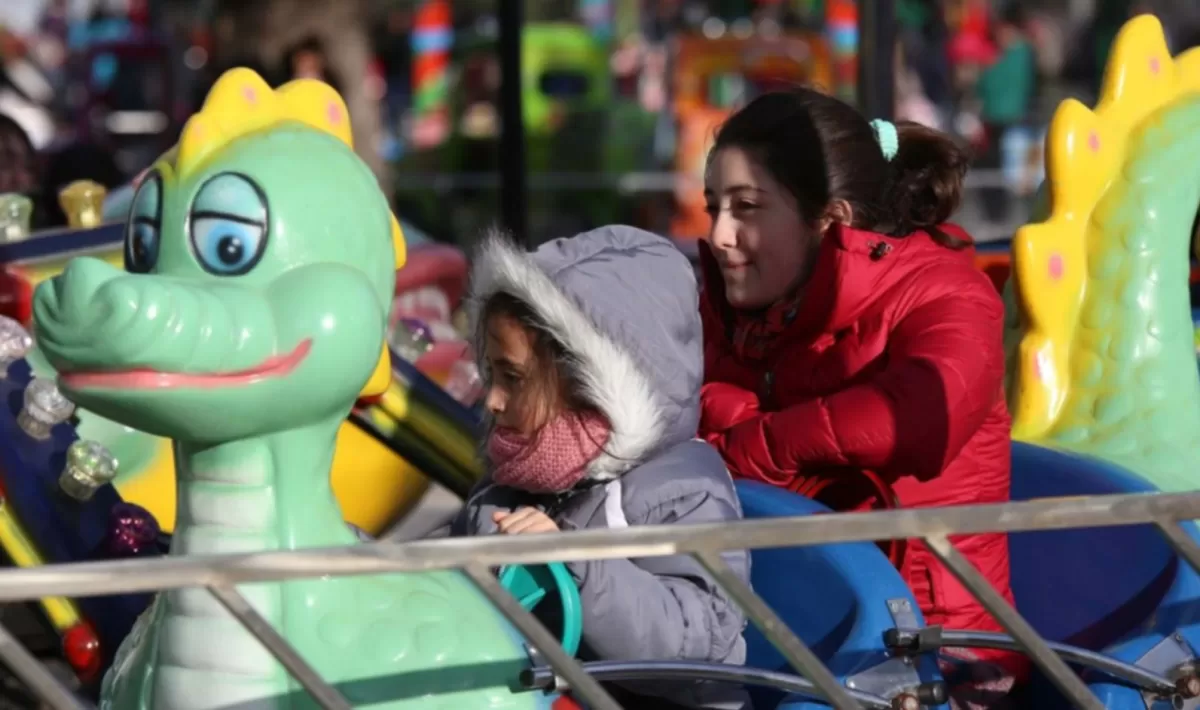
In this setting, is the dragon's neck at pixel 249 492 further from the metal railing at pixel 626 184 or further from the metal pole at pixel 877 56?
the metal railing at pixel 626 184

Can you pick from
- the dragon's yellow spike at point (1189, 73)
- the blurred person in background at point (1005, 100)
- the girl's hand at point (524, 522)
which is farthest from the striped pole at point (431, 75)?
the girl's hand at point (524, 522)

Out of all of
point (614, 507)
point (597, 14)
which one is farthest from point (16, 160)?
point (597, 14)

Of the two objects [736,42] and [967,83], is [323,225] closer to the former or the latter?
[736,42]

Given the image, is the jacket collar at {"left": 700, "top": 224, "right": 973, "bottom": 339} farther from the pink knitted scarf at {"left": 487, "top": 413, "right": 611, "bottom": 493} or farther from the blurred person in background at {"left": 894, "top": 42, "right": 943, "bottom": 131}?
the blurred person in background at {"left": 894, "top": 42, "right": 943, "bottom": 131}

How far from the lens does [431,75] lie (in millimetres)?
13656

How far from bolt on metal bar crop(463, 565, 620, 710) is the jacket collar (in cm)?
110

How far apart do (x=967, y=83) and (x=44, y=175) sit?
1083 centimetres

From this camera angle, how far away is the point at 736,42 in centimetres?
1317

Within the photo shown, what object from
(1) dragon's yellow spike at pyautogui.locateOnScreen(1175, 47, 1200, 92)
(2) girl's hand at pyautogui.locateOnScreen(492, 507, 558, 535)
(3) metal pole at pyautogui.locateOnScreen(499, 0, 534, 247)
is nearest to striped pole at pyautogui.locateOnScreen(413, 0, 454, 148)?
(3) metal pole at pyautogui.locateOnScreen(499, 0, 534, 247)

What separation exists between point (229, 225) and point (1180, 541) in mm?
1006

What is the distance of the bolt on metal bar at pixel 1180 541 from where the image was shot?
1726 millimetres

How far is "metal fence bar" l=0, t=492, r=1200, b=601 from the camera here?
150 cm

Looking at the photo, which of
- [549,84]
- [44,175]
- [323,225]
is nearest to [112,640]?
[323,225]

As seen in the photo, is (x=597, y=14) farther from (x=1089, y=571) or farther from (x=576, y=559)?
(x=576, y=559)
